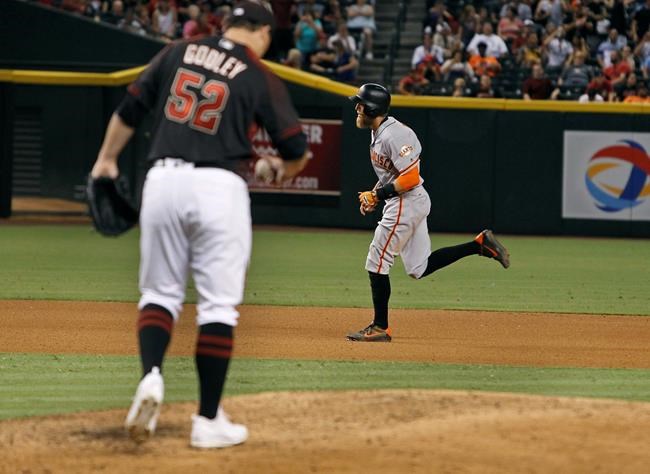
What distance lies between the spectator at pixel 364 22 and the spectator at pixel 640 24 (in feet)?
15.4

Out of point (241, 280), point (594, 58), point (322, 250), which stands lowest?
point (322, 250)

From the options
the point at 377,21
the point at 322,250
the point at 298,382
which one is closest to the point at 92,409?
the point at 298,382

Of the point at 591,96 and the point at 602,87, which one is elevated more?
the point at 602,87

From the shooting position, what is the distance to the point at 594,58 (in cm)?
2128

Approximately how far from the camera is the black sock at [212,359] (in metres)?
5.33

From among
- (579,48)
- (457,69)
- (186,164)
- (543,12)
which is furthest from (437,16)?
(186,164)

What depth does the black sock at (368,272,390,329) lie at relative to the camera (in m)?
9.16

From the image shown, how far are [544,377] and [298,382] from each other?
1.55 m

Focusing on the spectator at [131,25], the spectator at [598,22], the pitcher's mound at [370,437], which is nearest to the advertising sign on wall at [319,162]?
the spectator at [131,25]

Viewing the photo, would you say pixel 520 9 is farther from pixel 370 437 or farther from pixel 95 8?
pixel 370 437

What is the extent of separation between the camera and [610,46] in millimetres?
20922

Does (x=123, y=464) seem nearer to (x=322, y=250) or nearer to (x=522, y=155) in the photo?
(x=322, y=250)

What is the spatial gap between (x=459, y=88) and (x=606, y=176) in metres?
2.65

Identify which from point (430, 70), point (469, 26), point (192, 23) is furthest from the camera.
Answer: point (192, 23)
